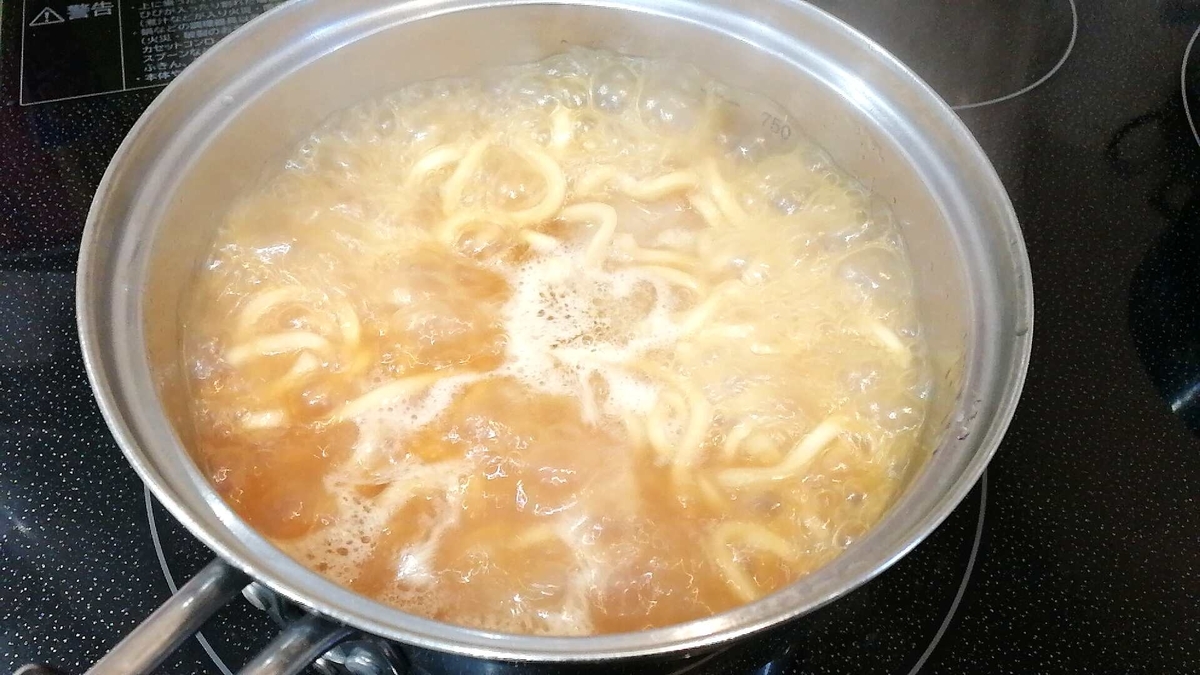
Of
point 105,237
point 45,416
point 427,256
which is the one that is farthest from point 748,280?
point 45,416

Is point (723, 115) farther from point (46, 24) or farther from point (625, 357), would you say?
point (46, 24)

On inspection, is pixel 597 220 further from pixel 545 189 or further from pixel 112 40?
pixel 112 40

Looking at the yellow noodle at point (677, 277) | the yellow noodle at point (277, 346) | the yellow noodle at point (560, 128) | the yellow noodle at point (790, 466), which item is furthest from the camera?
the yellow noodle at point (560, 128)

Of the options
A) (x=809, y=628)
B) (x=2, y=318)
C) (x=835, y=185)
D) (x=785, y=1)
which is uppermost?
(x=785, y=1)

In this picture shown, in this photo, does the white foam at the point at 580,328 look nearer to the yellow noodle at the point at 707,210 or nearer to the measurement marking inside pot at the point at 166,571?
the yellow noodle at the point at 707,210

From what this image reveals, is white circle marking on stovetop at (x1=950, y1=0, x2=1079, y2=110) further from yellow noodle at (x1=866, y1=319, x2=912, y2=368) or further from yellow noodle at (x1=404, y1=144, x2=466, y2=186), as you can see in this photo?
yellow noodle at (x1=404, y1=144, x2=466, y2=186)

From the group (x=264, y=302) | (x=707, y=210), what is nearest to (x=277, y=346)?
(x=264, y=302)

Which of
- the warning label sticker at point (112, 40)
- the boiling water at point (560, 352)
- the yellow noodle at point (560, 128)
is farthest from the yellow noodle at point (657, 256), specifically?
the warning label sticker at point (112, 40)
